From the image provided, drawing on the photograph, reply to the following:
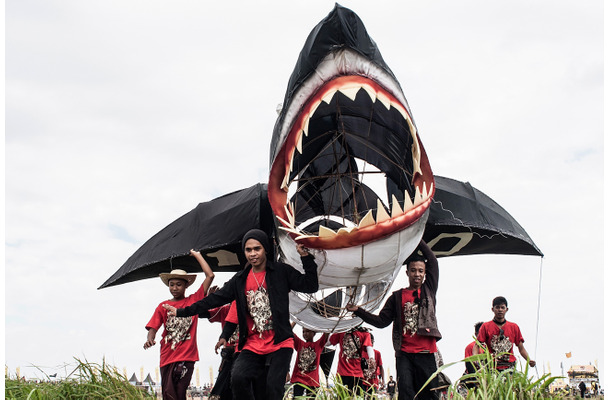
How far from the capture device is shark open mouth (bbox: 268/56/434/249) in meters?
4.75

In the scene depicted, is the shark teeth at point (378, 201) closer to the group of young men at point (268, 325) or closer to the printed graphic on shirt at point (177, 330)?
the group of young men at point (268, 325)

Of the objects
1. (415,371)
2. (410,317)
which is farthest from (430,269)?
(415,371)

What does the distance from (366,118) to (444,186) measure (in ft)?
5.34

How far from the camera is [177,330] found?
21.1ft

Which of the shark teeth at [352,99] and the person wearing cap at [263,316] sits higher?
the shark teeth at [352,99]

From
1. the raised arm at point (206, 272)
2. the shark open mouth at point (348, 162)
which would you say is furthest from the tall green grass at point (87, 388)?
the shark open mouth at point (348, 162)

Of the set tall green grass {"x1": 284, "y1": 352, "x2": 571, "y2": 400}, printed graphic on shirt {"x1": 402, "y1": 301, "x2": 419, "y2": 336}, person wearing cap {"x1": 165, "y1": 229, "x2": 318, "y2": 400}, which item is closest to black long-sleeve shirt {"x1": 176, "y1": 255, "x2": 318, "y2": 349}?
person wearing cap {"x1": 165, "y1": 229, "x2": 318, "y2": 400}

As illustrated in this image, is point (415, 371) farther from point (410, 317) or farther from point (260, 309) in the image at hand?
point (260, 309)

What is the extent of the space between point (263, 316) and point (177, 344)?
6.39 feet

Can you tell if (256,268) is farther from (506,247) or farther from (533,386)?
(506,247)

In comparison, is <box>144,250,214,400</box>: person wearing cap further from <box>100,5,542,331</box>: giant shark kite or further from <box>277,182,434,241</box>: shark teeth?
<box>277,182,434,241</box>: shark teeth

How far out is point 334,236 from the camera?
4680 mm

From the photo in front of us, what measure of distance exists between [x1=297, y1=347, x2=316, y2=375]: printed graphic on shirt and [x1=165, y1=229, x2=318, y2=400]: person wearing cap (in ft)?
12.5

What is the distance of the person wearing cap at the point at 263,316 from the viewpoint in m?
4.68
